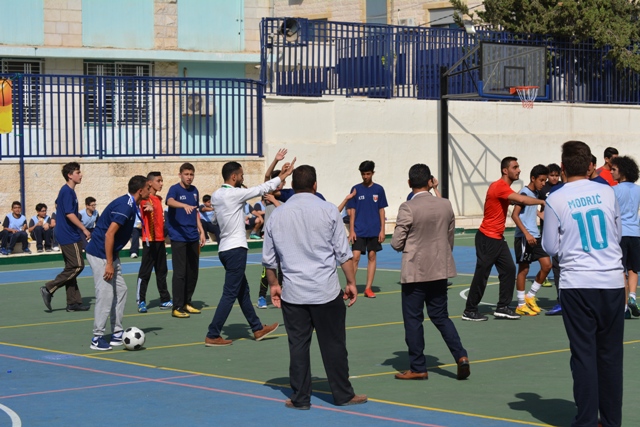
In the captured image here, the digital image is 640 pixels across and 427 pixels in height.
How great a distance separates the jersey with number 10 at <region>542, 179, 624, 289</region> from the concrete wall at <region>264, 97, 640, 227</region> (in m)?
20.7

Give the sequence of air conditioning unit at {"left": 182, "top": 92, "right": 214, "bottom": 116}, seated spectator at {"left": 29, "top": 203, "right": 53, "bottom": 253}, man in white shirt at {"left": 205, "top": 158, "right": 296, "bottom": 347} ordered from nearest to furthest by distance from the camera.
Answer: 1. man in white shirt at {"left": 205, "top": 158, "right": 296, "bottom": 347}
2. seated spectator at {"left": 29, "top": 203, "right": 53, "bottom": 253}
3. air conditioning unit at {"left": 182, "top": 92, "right": 214, "bottom": 116}

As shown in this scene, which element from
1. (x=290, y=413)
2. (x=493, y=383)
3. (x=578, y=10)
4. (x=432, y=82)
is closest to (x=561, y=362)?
(x=493, y=383)

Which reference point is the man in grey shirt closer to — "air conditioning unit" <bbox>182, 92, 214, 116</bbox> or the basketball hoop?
"air conditioning unit" <bbox>182, 92, 214, 116</bbox>

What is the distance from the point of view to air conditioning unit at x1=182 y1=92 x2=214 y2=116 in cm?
2669

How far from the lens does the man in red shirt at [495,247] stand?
13602 mm

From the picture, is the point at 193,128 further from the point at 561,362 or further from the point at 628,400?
the point at 628,400

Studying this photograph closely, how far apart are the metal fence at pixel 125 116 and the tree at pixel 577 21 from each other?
29.8 feet

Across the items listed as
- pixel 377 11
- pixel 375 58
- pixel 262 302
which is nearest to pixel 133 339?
pixel 262 302

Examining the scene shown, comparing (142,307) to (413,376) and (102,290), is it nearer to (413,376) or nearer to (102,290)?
(102,290)

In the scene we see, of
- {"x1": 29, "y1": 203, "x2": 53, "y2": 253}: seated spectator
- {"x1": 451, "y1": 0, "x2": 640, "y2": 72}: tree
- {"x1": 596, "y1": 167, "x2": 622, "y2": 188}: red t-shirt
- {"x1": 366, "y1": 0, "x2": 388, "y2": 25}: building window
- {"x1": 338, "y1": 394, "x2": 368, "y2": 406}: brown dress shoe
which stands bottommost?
{"x1": 338, "y1": 394, "x2": 368, "y2": 406}: brown dress shoe

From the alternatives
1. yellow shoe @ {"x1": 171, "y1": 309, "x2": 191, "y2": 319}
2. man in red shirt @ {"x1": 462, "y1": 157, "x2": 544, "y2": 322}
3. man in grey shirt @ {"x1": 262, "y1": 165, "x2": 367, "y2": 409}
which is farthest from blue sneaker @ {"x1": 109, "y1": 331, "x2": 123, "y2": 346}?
man in red shirt @ {"x1": 462, "y1": 157, "x2": 544, "y2": 322}

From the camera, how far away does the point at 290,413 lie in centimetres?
877

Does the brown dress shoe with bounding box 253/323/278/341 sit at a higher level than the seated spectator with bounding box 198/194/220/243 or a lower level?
lower

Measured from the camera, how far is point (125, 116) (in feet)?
85.5
